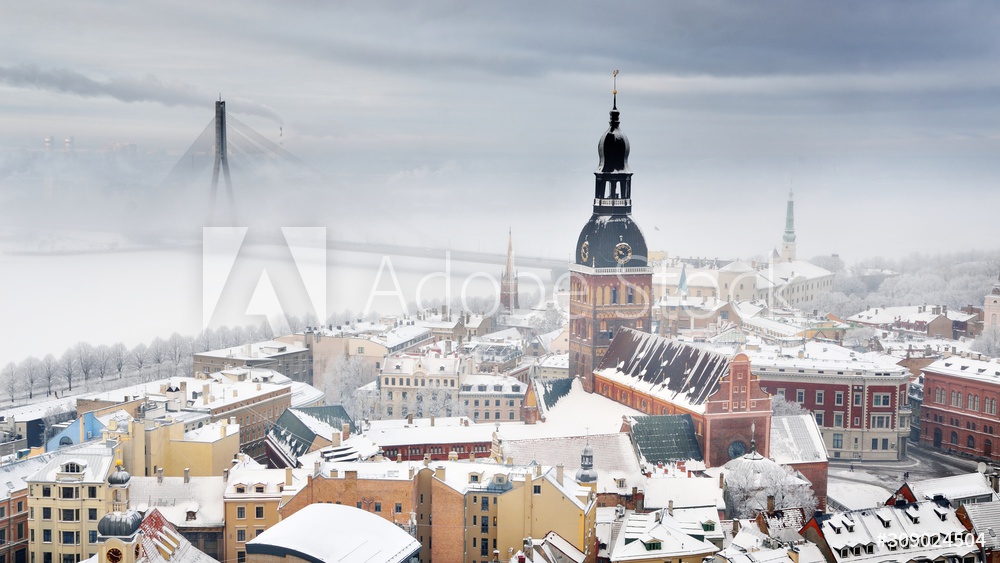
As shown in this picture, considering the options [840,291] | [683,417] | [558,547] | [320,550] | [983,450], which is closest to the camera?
[320,550]

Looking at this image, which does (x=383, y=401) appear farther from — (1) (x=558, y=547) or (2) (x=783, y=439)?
(1) (x=558, y=547)

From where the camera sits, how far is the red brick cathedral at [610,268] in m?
35.1

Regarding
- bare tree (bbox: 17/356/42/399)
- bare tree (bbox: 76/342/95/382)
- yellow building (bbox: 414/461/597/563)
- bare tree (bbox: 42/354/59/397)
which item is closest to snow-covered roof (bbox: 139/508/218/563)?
yellow building (bbox: 414/461/597/563)

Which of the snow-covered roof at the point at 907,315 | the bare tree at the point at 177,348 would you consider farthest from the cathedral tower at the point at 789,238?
the bare tree at the point at 177,348

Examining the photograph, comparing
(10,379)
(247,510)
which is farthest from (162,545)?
(10,379)

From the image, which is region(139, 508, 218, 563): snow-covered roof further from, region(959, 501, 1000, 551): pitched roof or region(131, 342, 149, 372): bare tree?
region(131, 342, 149, 372): bare tree

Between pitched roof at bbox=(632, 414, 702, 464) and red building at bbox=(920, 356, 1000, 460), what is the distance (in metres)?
13.4

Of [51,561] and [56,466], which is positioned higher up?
[56,466]

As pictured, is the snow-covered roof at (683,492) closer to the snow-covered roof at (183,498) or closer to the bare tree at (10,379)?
the snow-covered roof at (183,498)

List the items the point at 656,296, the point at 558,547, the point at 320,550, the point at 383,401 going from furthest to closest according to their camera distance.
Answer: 1. the point at 656,296
2. the point at 383,401
3. the point at 558,547
4. the point at 320,550

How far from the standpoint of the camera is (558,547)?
75.2 feet

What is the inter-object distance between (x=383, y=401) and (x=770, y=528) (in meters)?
20.2

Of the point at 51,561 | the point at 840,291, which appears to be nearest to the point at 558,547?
the point at 51,561

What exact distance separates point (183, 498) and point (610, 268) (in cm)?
1408
